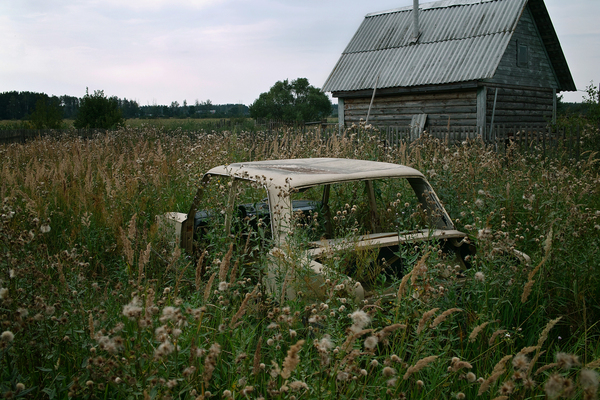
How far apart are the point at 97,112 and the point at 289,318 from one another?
30188 mm

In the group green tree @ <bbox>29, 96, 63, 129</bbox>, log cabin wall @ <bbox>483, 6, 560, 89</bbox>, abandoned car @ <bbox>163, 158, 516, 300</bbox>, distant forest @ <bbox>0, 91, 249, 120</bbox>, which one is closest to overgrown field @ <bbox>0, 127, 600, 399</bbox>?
abandoned car @ <bbox>163, 158, 516, 300</bbox>

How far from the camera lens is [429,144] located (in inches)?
295

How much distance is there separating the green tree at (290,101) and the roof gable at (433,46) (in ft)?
197

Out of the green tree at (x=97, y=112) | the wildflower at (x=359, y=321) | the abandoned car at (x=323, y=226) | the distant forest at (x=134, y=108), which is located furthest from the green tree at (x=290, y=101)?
the wildflower at (x=359, y=321)

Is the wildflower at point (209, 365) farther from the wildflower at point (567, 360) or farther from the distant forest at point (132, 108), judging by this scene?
the distant forest at point (132, 108)

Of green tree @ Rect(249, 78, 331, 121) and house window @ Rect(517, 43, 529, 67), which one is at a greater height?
green tree @ Rect(249, 78, 331, 121)

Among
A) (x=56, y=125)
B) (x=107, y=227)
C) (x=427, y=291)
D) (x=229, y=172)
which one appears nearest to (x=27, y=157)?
(x=107, y=227)

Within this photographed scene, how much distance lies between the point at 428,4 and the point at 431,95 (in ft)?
18.6

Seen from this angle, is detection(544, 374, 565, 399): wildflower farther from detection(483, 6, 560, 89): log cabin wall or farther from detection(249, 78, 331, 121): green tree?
detection(249, 78, 331, 121): green tree

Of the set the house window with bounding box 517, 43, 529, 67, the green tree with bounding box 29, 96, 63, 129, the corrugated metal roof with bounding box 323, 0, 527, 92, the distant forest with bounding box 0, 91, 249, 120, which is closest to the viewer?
the corrugated metal roof with bounding box 323, 0, 527, 92

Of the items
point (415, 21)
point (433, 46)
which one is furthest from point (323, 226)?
point (415, 21)

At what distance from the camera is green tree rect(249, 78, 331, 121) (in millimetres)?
83375

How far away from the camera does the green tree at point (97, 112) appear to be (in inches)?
1112

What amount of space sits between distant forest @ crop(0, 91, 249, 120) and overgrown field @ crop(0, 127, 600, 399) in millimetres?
76646
